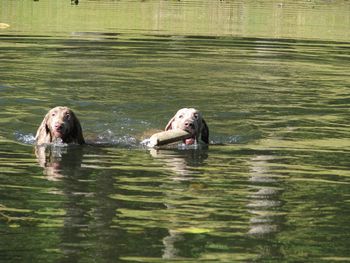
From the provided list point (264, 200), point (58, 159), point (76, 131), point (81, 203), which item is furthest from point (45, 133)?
point (264, 200)

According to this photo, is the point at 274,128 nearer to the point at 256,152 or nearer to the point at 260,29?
the point at 256,152

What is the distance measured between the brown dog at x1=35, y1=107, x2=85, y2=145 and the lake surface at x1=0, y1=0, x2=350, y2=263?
202 millimetres

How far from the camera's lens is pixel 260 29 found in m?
35.7

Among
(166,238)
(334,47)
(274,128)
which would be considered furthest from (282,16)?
(166,238)

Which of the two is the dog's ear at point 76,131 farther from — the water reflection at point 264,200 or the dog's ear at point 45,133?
the water reflection at point 264,200

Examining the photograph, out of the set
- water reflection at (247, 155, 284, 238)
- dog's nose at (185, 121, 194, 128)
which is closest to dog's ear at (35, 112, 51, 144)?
dog's nose at (185, 121, 194, 128)

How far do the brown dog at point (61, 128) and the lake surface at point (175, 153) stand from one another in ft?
0.66

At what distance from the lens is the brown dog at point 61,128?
1284cm

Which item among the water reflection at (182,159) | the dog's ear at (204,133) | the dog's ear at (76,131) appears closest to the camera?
the water reflection at (182,159)

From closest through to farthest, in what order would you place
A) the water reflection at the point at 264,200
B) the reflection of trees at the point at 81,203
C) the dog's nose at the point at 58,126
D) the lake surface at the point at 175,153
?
the reflection of trees at the point at 81,203 < the lake surface at the point at 175,153 < the water reflection at the point at 264,200 < the dog's nose at the point at 58,126

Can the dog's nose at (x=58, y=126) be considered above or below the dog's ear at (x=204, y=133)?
above

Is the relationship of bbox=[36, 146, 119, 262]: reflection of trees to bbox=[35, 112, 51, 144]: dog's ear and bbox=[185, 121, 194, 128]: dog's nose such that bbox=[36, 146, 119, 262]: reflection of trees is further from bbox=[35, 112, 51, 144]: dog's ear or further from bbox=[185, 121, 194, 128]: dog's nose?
bbox=[185, 121, 194, 128]: dog's nose

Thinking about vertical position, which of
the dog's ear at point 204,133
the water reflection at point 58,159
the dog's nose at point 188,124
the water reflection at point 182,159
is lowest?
the water reflection at point 182,159

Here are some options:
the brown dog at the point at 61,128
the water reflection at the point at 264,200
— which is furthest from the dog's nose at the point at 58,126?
the water reflection at the point at 264,200
